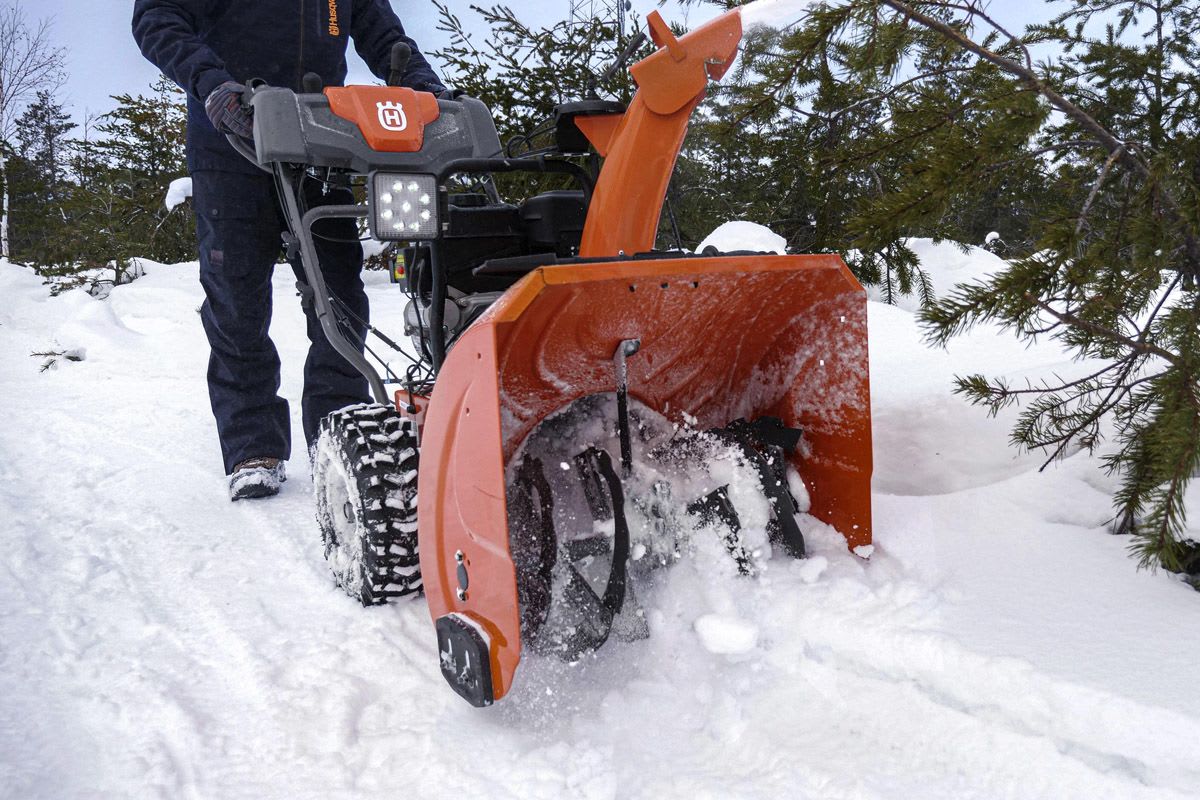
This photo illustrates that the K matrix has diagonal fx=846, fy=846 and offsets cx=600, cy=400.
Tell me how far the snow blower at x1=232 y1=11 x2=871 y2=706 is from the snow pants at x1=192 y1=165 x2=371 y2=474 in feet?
2.12

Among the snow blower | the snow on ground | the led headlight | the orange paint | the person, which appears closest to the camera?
the snow on ground

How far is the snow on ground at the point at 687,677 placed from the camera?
147 cm

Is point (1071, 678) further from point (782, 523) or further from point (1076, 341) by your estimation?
point (1076, 341)

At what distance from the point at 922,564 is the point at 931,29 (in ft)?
4.29

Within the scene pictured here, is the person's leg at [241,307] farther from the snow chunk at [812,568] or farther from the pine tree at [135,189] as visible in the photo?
the pine tree at [135,189]

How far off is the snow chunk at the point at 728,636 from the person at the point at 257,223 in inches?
72.3

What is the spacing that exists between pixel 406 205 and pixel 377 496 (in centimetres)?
75

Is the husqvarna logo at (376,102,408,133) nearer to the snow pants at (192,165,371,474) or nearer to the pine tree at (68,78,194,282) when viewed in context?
the snow pants at (192,165,371,474)

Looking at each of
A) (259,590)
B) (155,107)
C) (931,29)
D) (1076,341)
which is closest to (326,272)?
(259,590)

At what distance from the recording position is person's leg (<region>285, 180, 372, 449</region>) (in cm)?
333

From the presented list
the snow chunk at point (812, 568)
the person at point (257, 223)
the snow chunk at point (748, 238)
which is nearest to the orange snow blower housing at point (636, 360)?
the snow chunk at point (812, 568)

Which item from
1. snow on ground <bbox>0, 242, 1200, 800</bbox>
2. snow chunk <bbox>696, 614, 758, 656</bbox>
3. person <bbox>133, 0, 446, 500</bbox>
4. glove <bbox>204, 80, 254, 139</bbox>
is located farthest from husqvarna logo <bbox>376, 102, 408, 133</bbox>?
snow chunk <bbox>696, 614, 758, 656</bbox>

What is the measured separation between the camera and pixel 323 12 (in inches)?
129

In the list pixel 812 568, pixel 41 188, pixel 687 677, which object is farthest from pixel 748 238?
pixel 41 188
